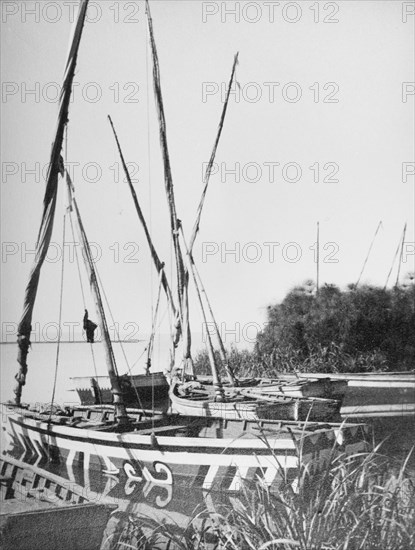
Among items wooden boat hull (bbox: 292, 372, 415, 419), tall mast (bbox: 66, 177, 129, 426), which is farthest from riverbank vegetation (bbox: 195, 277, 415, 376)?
tall mast (bbox: 66, 177, 129, 426)

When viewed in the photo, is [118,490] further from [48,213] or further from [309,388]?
[48,213]

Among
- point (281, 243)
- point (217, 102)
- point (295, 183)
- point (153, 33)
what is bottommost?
point (281, 243)

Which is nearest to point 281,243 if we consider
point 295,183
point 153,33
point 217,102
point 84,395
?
point 295,183

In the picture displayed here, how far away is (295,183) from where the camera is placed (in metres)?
6.56

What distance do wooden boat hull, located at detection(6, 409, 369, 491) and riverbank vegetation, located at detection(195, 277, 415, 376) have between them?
1473 millimetres

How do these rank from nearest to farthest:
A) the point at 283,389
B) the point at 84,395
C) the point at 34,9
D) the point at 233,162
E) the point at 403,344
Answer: the point at 34,9
the point at 233,162
the point at 403,344
the point at 283,389
the point at 84,395

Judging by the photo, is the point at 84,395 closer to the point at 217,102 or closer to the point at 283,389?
the point at 283,389

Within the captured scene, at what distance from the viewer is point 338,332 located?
28.4 feet

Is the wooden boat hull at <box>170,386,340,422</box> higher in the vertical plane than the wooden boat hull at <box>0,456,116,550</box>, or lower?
lower

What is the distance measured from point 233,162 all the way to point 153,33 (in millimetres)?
1581

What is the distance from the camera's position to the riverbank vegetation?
7.76 meters

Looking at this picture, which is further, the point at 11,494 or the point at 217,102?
Answer: the point at 217,102

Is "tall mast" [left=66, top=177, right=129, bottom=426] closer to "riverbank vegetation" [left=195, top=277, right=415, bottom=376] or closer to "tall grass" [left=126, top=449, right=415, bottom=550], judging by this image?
"riverbank vegetation" [left=195, top=277, right=415, bottom=376]

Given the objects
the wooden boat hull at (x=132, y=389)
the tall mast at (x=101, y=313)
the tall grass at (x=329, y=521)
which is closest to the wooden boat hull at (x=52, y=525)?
the tall grass at (x=329, y=521)
